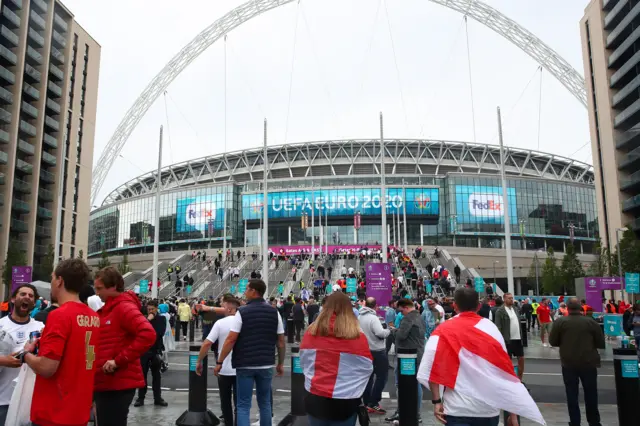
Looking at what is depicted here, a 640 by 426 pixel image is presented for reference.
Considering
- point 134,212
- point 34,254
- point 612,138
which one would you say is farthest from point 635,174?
point 134,212

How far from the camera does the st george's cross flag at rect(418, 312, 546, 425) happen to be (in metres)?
4.30

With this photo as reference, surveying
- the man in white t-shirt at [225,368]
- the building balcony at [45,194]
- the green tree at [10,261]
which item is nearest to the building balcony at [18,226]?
the building balcony at [45,194]

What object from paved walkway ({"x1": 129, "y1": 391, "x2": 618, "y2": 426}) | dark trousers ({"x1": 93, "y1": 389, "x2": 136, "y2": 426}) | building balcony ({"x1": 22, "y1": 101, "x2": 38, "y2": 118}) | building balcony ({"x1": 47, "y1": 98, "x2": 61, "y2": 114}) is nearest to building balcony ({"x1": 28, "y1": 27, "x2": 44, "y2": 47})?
building balcony ({"x1": 47, "y1": 98, "x2": 61, "y2": 114})

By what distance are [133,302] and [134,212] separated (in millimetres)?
98746

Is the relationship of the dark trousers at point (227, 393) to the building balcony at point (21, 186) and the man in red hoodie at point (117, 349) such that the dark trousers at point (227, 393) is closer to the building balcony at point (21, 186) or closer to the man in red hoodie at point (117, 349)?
the man in red hoodie at point (117, 349)

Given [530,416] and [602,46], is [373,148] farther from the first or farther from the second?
[530,416]

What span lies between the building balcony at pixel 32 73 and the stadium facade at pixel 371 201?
2610 centimetres

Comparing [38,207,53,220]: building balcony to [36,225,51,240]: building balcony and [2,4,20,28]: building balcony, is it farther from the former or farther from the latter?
[2,4,20,28]: building balcony

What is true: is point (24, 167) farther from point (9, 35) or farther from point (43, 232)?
point (9, 35)

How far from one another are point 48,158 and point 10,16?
1608 centimetres

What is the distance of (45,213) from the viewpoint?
2584 inches

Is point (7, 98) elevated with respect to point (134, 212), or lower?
elevated

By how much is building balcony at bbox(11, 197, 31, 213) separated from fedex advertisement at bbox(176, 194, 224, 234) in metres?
31.5

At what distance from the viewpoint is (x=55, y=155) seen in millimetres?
68750
